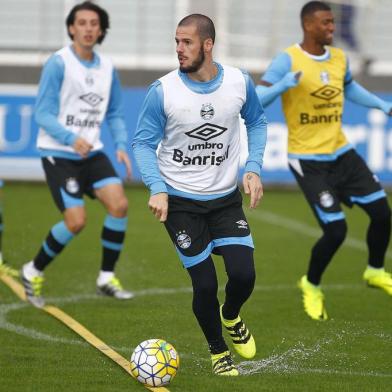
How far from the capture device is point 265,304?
873cm

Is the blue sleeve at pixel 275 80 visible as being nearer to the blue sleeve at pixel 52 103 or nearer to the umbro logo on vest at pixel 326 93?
the umbro logo on vest at pixel 326 93

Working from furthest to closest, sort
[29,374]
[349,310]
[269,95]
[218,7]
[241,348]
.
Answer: [218,7] < [349,310] < [269,95] < [241,348] < [29,374]

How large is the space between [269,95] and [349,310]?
1.86m

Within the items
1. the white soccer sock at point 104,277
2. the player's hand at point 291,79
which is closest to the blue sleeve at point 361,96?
the player's hand at point 291,79

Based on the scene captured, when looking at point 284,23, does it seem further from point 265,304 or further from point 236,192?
point 236,192

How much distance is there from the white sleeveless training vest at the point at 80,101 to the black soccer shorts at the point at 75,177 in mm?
116

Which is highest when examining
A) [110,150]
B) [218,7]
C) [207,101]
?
[207,101]

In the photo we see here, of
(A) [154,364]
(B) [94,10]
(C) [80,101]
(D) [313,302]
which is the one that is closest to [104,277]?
(C) [80,101]

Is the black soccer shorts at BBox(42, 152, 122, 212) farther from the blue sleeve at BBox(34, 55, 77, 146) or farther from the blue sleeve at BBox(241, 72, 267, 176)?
the blue sleeve at BBox(241, 72, 267, 176)

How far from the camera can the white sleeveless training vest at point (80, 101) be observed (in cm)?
868

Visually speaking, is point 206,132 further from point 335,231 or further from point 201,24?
point 335,231

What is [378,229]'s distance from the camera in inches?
330

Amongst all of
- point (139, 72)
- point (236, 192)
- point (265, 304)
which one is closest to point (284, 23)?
point (139, 72)

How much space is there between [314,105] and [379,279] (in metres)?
1.48
